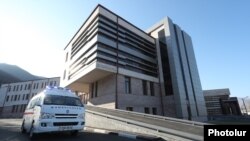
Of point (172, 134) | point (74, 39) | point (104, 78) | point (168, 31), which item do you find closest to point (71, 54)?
point (74, 39)

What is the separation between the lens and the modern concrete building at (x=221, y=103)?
2199 inches

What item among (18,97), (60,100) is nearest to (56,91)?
(60,100)

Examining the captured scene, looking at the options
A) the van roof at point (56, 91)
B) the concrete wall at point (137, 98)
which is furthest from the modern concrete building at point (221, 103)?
the van roof at point (56, 91)

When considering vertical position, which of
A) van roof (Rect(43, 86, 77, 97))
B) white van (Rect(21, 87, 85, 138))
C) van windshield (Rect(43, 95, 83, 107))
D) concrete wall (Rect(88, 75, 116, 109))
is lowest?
white van (Rect(21, 87, 85, 138))

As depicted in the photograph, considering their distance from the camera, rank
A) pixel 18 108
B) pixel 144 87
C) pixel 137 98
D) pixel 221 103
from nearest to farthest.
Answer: pixel 137 98, pixel 144 87, pixel 18 108, pixel 221 103

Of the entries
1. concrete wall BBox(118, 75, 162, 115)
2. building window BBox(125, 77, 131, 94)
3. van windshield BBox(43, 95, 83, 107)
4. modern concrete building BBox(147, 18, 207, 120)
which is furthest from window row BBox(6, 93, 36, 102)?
van windshield BBox(43, 95, 83, 107)

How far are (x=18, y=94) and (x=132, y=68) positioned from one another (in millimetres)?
46765

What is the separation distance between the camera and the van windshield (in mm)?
8130

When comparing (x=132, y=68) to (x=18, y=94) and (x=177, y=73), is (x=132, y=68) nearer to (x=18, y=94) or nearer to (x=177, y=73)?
(x=177, y=73)

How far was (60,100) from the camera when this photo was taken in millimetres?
8516

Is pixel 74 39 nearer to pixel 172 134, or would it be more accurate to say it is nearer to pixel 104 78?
pixel 104 78

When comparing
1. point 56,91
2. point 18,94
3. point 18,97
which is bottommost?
point 56,91

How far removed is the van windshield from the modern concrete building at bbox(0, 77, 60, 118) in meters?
49.7

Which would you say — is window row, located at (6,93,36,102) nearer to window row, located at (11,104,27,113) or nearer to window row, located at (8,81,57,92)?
window row, located at (11,104,27,113)
